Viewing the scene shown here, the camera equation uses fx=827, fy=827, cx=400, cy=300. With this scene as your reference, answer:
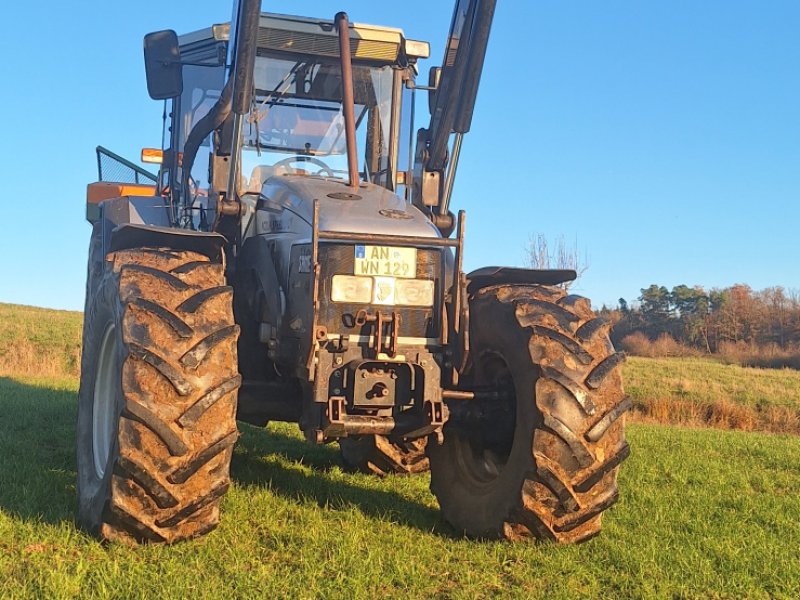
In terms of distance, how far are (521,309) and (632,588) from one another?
164 cm

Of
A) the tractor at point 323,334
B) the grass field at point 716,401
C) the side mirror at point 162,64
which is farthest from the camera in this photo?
the grass field at point 716,401

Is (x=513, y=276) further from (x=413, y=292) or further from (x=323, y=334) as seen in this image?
(x=323, y=334)

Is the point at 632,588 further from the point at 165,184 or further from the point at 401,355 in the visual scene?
the point at 165,184

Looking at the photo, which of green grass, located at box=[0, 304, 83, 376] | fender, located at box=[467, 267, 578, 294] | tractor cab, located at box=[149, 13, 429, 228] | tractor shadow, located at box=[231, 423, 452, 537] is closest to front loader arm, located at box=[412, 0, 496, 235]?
tractor cab, located at box=[149, 13, 429, 228]

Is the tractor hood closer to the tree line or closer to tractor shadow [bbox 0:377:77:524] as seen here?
tractor shadow [bbox 0:377:77:524]

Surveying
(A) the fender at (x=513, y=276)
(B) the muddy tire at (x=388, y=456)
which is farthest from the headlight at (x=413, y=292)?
(B) the muddy tire at (x=388, y=456)

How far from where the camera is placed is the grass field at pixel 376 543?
153 inches

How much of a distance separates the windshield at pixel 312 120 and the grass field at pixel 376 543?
93.9 inches

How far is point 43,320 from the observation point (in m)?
26.3

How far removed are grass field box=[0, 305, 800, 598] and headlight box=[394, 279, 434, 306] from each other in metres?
1.36

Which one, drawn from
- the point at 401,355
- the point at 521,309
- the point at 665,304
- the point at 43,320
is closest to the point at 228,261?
the point at 401,355

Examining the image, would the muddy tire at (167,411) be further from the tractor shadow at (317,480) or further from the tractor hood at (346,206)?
the tractor shadow at (317,480)

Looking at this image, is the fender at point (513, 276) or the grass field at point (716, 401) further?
the grass field at point (716, 401)

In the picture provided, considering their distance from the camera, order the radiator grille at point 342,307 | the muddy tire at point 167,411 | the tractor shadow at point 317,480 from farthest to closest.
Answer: the tractor shadow at point 317,480 < the radiator grille at point 342,307 < the muddy tire at point 167,411
